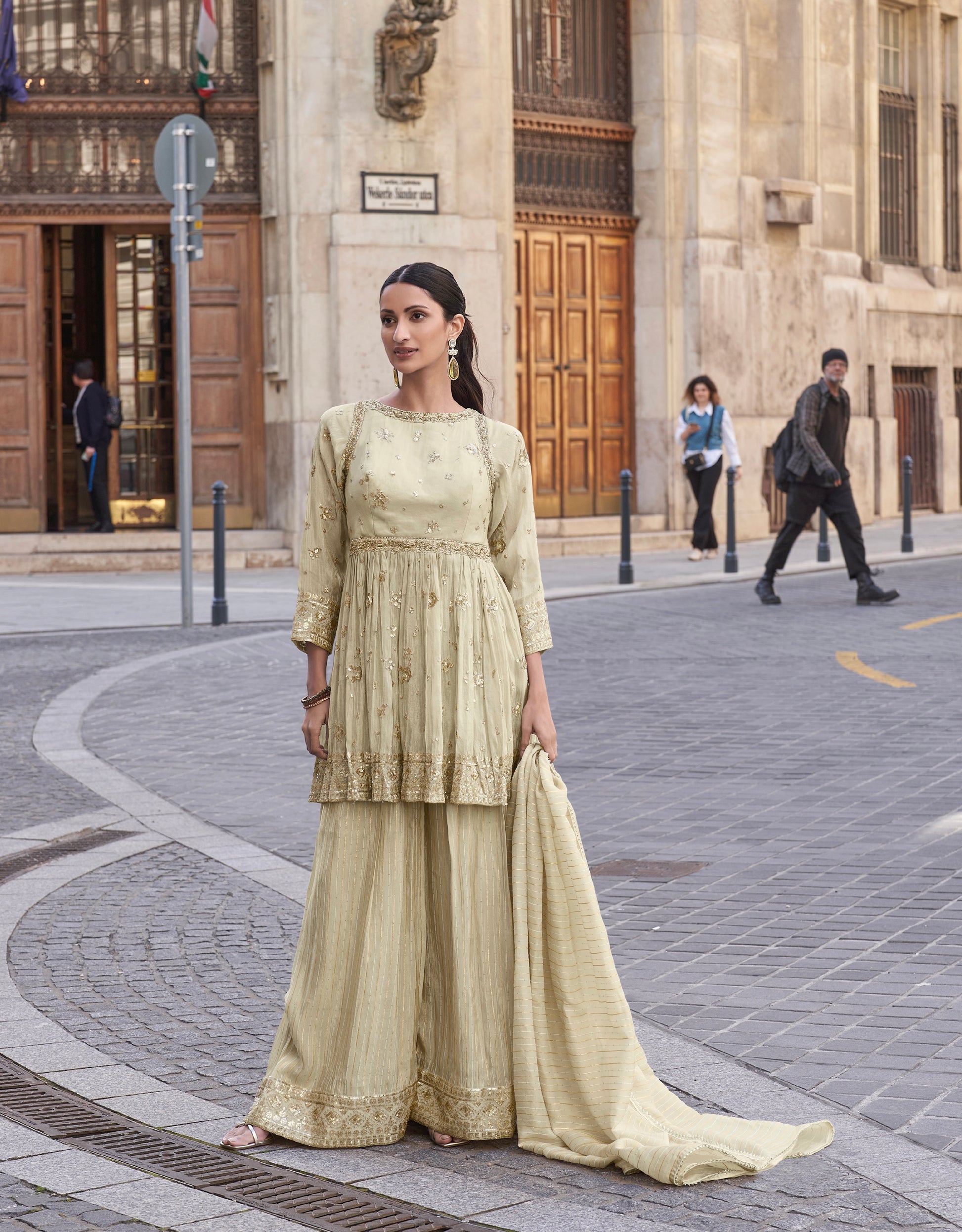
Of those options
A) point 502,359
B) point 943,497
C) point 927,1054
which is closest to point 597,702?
point 927,1054

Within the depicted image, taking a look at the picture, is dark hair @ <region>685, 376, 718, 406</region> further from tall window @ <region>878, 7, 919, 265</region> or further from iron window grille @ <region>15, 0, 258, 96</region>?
tall window @ <region>878, 7, 919, 265</region>

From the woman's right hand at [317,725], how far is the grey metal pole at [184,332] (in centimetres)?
975

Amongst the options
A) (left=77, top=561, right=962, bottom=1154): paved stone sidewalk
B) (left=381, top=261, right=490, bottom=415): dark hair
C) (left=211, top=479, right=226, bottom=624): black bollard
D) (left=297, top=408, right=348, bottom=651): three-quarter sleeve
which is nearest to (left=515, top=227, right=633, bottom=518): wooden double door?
(left=211, top=479, right=226, bottom=624): black bollard

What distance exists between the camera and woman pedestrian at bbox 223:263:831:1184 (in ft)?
13.5

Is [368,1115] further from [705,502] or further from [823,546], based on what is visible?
[705,502]

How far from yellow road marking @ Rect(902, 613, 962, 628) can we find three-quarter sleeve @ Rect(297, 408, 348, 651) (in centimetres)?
998

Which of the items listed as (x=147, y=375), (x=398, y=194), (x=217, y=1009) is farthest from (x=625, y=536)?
(x=217, y=1009)

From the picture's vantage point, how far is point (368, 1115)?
4.11 meters

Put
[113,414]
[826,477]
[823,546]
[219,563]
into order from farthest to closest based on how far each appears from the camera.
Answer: [113,414]
[823,546]
[826,477]
[219,563]

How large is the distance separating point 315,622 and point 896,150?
26.8 m

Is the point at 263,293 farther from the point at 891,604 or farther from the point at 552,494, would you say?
the point at 891,604

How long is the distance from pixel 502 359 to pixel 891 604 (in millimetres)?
6996

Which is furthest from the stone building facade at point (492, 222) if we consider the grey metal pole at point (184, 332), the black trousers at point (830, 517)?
the black trousers at point (830, 517)

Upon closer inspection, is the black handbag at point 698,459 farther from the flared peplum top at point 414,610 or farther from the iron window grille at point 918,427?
the flared peplum top at point 414,610
